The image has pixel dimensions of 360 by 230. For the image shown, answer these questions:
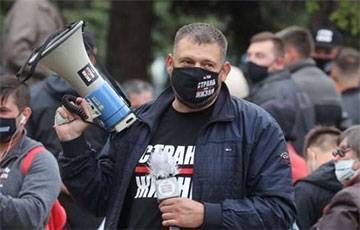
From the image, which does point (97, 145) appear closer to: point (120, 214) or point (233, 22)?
point (120, 214)

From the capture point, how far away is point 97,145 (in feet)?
25.2

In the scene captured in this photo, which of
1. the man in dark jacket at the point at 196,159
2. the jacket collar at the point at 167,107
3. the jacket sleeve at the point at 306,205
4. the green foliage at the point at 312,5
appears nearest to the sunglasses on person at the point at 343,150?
the jacket sleeve at the point at 306,205

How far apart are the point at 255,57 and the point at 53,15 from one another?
2074 millimetres

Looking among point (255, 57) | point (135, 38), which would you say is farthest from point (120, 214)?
point (135, 38)

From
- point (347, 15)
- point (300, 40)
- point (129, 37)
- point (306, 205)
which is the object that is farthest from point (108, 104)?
point (129, 37)

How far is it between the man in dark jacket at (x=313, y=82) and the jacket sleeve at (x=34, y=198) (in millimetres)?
3826

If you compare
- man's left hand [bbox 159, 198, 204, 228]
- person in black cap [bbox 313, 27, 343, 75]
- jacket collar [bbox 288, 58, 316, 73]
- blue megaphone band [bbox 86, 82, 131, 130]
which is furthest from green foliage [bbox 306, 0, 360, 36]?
man's left hand [bbox 159, 198, 204, 228]

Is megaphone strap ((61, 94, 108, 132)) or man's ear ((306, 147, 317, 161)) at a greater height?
megaphone strap ((61, 94, 108, 132))

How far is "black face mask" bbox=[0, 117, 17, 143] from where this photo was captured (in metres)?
6.18

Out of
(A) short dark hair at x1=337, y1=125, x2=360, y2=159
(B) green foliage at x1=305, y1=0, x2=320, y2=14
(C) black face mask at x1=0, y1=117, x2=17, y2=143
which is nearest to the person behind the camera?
(A) short dark hair at x1=337, y1=125, x2=360, y2=159

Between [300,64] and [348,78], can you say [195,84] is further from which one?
[348,78]

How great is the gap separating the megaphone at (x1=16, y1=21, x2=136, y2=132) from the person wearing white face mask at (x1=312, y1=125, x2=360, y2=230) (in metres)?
1.29

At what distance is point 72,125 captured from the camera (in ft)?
17.1

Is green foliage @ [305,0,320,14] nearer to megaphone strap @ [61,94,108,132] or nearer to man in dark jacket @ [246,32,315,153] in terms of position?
man in dark jacket @ [246,32,315,153]
